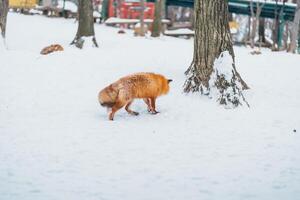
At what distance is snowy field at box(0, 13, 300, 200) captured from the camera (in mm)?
4781

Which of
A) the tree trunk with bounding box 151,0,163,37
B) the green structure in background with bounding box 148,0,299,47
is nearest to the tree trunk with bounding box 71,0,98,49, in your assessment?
the tree trunk with bounding box 151,0,163,37

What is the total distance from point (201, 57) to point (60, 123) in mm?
3250

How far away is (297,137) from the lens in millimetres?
6816

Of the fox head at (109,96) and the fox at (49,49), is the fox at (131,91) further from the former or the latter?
the fox at (49,49)

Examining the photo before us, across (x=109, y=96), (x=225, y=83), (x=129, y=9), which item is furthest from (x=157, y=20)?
(x=109, y=96)

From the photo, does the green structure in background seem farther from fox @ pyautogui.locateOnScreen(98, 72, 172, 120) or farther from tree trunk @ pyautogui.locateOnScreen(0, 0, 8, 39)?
fox @ pyautogui.locateOnScreen(98, 72, 172, 120)

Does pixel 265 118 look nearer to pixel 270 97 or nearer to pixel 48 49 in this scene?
pixel 270 97

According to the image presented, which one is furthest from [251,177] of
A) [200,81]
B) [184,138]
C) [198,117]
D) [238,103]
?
[200,81]

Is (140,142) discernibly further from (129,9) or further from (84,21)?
(129,9)

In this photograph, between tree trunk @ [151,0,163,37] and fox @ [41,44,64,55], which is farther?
tree trunk @ [151,0,163,37]

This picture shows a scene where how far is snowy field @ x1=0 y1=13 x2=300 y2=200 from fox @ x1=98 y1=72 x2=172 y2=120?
0.88 feet

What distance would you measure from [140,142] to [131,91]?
5.49 ft

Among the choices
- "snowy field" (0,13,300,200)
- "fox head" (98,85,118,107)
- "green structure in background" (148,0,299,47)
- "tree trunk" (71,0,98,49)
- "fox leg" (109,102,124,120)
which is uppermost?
"green structure in background" (148,0,299,47)

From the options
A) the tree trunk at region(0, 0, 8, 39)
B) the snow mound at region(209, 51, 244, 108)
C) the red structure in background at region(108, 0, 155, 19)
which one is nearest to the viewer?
the snow mound at region(209, 51, 244, 108)
